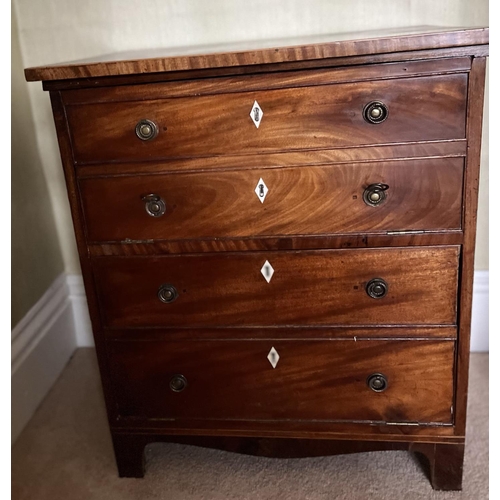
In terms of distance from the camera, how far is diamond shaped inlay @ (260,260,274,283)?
1.28 metres

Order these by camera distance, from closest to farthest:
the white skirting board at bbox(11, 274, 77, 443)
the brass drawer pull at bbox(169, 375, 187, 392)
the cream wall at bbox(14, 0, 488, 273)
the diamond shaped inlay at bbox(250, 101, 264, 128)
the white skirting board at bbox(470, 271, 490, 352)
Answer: the diamond shaped inlay at bbox(250, 101, 264, 128) < the brass drawer pull at bbox(169, 375, 187, 392) < the cream wall at bbox(14, 0, 488, 273) < the white skirting board at bbox(11, 274, 77, 443) < the white skirting board at bbox(470, 271, 490, 352)

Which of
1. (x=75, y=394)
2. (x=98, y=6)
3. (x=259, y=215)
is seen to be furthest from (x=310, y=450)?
(x=98, y=6)

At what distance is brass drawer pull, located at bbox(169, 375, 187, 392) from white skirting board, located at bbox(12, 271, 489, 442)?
60 cm

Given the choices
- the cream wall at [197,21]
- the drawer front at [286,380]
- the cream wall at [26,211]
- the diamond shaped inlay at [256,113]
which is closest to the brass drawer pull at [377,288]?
the drawer front at [286,380]

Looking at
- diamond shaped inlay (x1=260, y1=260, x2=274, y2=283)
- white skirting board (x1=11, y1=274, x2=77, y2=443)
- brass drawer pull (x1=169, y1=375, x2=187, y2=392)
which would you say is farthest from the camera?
white skirting board (x1=11, y1=274, x2=77, y2=443)

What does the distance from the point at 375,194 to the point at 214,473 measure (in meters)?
0.87

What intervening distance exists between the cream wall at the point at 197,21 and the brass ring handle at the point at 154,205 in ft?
2.13

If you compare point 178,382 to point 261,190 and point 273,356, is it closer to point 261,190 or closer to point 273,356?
point 273,356

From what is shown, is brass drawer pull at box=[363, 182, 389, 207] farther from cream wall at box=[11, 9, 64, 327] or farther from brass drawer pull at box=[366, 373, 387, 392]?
cream wall at box=[11, 9, 64, 327]

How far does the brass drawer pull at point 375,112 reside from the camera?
1.13 metres

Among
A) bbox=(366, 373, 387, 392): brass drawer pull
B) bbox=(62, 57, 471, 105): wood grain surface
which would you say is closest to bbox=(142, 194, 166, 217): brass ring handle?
bbox=(62, 57, 471, 105): wood grain surface

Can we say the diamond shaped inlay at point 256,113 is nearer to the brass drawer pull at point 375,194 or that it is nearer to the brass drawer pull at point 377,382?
the brass drawer pull at point 375,194

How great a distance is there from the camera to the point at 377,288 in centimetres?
126
